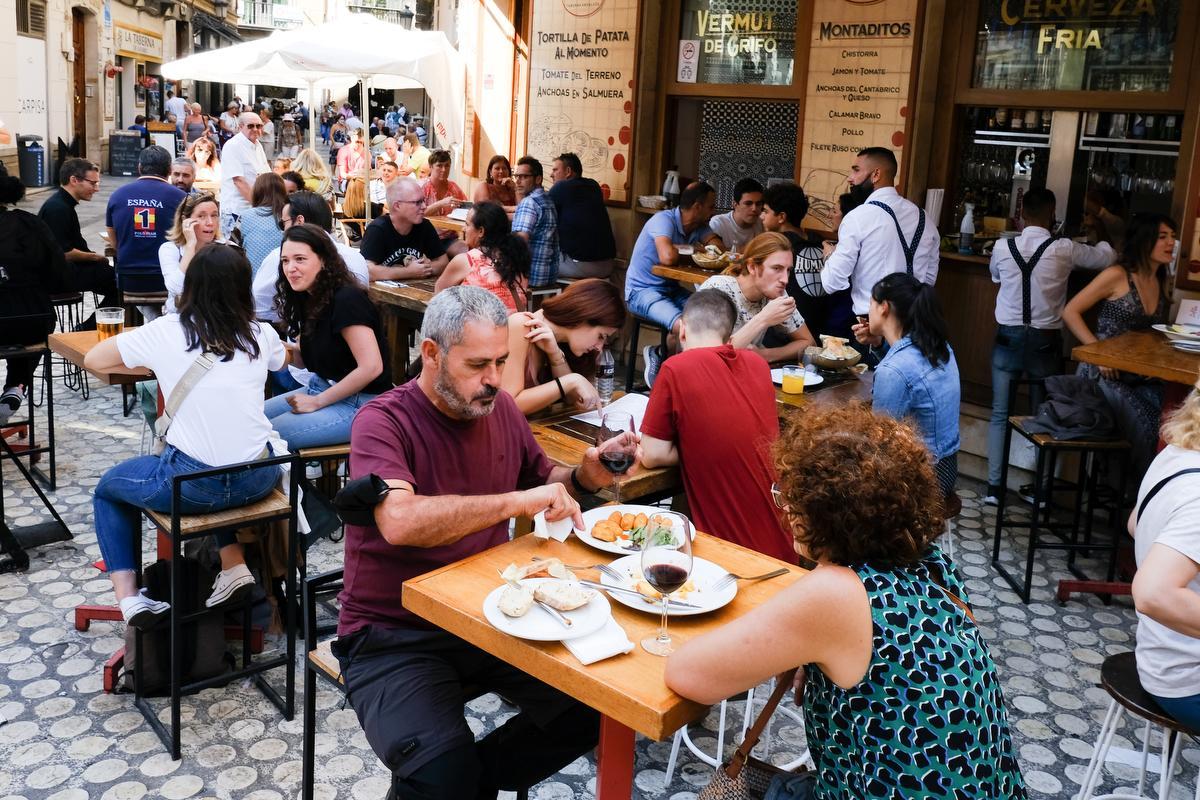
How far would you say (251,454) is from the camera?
395cm

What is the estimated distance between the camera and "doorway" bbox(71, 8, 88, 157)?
23.7 metres

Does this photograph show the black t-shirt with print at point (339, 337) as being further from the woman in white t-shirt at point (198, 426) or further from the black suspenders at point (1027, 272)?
the black suspenders at point (1027, 272)

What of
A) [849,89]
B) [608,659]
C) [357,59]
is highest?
[357,59]

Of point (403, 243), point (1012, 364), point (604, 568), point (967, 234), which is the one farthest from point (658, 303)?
A: point (604, 568)

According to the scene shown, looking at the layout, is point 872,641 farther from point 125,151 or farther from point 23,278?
point 125,151

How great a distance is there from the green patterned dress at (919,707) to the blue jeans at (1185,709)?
111 cm

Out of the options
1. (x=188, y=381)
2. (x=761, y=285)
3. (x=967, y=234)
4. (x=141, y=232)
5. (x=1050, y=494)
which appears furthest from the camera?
(x=141, y=232)

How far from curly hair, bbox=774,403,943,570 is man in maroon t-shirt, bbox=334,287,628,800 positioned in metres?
0.89

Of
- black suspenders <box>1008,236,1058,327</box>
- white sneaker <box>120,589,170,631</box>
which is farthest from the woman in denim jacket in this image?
white sneaker <box>120,589,170,631</box>

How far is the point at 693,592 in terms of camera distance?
2.56 metres

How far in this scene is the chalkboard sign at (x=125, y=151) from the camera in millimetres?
23188

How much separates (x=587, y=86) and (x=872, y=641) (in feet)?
26.9

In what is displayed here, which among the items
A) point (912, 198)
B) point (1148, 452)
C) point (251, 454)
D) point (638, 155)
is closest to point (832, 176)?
point (912, 198)

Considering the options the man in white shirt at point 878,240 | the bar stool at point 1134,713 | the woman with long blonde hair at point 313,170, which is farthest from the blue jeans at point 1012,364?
the woman with long blonde hair at point 313,170
